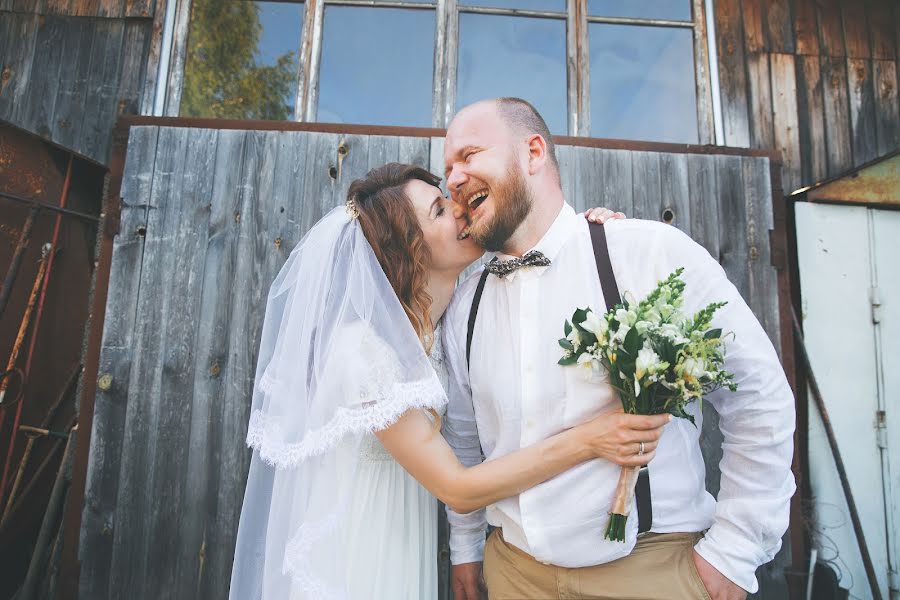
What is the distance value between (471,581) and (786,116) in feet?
13.2

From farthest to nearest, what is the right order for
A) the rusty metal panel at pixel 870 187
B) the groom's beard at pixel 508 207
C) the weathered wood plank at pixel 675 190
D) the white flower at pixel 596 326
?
the rusty metal panel at pixel 870 187 < the weathered wood plank at pixel 675 190 < the groom's beard at pixel 508 207 < the white flower at pixel 596 326

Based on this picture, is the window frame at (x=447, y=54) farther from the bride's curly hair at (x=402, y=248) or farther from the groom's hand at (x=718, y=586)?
the groom's hand at (x=718, y=586)

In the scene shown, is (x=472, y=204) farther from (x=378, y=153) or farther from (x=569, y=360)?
(x=378, y=153)

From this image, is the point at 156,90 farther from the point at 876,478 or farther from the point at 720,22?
the point at 876,478

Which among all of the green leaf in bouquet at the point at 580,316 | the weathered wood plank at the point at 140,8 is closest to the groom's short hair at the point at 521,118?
the green leaf in bouquet at the point at 580,316

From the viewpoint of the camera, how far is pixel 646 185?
3.51 metres

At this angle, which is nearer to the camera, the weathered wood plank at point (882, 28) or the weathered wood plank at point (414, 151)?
the weathered wood plank at point (414, 151)

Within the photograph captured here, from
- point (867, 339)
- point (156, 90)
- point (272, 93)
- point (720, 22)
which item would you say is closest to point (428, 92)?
point (272, 93)

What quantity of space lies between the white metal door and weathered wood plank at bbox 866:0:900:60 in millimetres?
1400

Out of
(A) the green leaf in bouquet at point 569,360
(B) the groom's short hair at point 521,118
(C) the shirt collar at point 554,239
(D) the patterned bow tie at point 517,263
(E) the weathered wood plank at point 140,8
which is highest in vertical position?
(E) the weathered wood plank at point 140,8

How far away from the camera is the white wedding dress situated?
1863 mm

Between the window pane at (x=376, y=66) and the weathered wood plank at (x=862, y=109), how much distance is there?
3.29 meters

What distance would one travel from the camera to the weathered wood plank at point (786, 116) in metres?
3.89

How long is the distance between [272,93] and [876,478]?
515 cm
